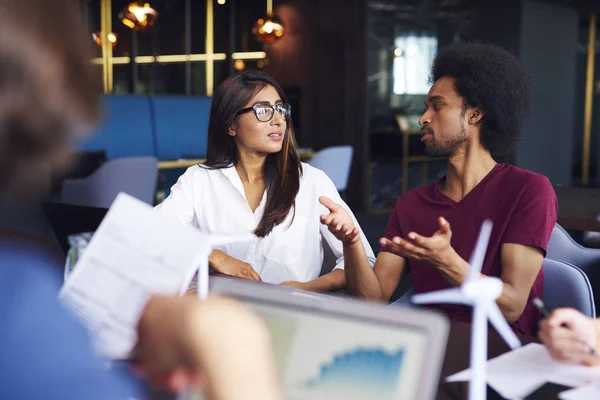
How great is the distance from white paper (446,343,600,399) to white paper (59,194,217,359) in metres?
0.60

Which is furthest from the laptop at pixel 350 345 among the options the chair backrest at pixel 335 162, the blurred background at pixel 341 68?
the blurred background at pixel 341 68

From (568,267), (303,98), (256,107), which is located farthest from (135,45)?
(568,267)

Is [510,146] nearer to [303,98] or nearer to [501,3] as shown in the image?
[303,98]

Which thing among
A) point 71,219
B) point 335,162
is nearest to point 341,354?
point 71,219

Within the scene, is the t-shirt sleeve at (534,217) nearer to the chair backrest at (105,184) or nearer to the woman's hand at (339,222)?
the woman's hand at (339,222)

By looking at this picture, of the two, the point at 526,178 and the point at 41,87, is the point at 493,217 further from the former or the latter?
the point at 41,87

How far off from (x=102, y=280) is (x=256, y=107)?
1700mm

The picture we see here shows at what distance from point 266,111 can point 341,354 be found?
1853mm

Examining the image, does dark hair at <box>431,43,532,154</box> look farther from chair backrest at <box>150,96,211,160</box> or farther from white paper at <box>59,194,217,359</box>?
chair backrest at <box>150,96,211,160</box>

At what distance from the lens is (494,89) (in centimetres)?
220

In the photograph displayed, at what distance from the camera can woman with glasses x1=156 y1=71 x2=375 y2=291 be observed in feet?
7.75

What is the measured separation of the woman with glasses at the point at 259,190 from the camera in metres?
2.36

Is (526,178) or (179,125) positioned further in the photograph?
(179,125)

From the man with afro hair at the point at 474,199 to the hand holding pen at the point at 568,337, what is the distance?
52 cm
